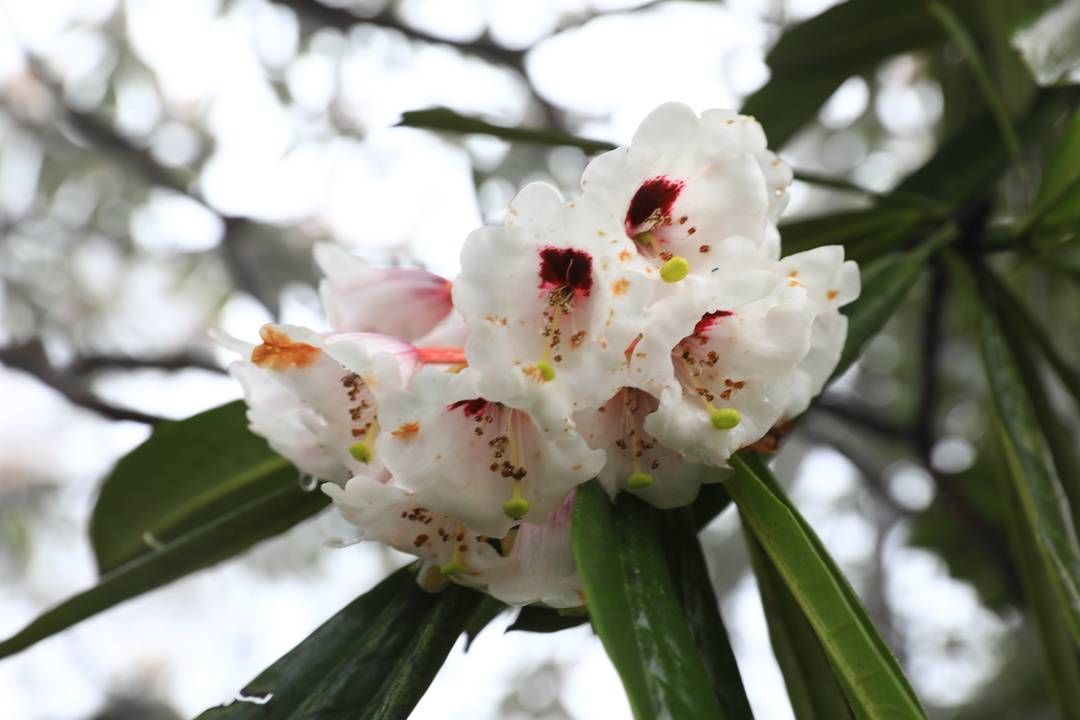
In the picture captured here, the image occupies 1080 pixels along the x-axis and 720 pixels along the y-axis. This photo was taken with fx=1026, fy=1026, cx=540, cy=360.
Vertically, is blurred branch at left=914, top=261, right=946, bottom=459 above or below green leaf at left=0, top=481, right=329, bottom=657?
above

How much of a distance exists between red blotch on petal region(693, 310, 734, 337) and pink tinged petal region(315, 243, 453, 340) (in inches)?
9.0

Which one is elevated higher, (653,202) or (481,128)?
(481,128)

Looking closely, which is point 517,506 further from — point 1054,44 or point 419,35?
point 419,35

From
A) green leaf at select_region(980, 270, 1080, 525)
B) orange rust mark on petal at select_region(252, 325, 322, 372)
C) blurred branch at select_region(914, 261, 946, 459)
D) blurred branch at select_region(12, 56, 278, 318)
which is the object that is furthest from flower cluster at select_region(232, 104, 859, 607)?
blurred branch at select_region(12, 56, 278, 318)

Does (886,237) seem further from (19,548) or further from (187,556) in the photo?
(19,548)

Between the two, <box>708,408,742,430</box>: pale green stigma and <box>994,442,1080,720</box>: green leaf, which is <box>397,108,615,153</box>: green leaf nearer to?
<box>708,408,742,430</box>: pale green stigma

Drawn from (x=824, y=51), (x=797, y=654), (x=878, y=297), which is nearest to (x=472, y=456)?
(x=797, y=654)

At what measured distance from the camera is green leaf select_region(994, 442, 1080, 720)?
1.00 meters

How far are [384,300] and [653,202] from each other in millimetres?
248

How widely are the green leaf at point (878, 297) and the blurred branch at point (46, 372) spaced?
0.89 m

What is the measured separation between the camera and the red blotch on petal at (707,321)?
0.73 metres

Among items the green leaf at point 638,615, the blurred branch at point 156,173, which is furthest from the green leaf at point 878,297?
the blurred branch at point 156,173

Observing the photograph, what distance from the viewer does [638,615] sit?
Result: 0.66 m

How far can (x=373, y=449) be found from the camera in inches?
28.6
